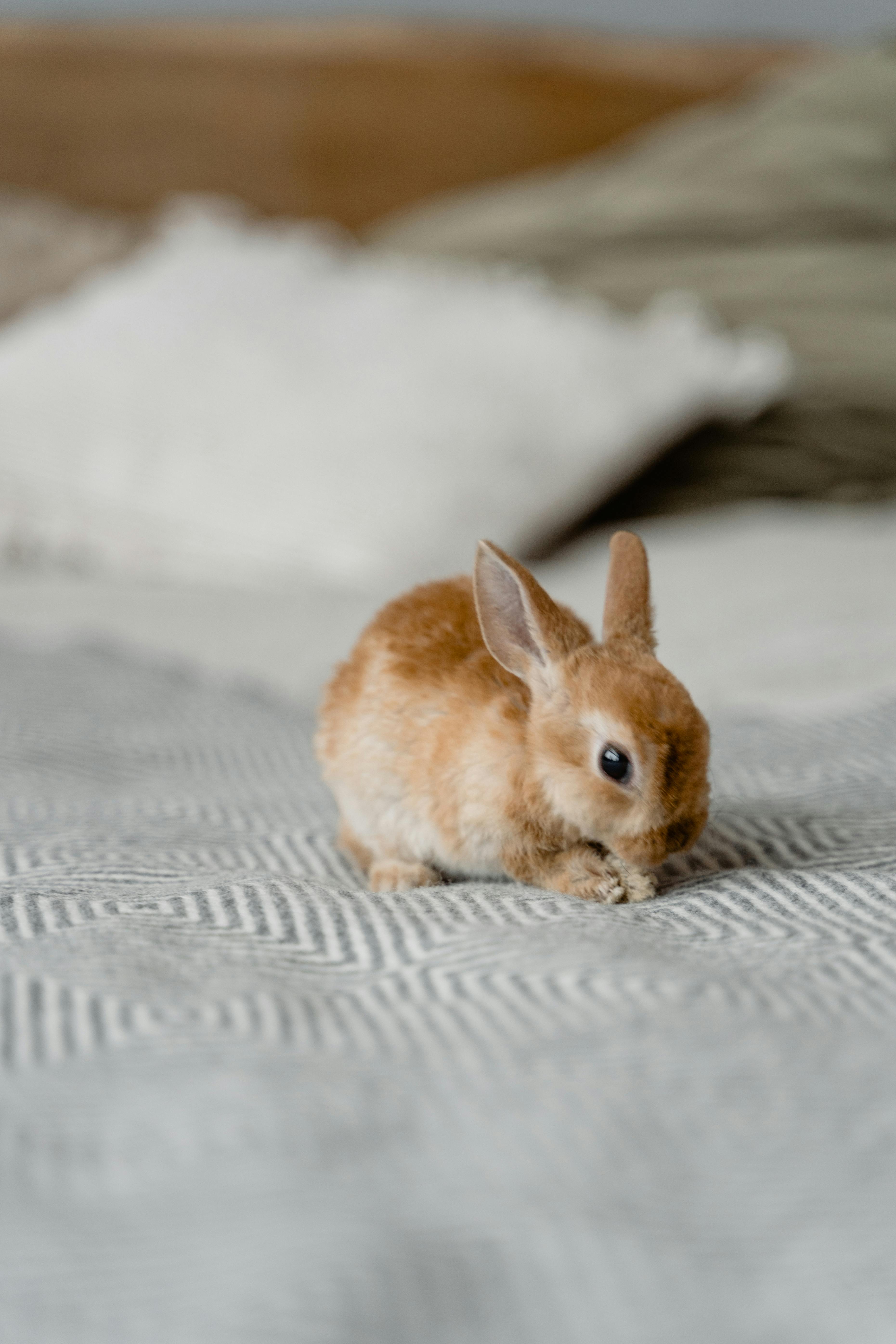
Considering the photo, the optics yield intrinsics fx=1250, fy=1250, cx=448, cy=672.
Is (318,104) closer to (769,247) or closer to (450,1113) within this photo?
(769,247)

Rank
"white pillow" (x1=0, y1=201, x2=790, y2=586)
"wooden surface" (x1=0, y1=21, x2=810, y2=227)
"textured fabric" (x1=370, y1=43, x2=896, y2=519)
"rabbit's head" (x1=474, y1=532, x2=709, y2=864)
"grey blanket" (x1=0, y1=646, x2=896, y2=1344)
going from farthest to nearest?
"wooden surface" (x1=0, y1=21, x2=810, y2=227) < "textured fabric" (x1=370, y1=43, x2=896, y2=519) < "white pillow" (x1=0, y1=201, x2=790, y2=586) < "rabbit's head" (x1=474, y1=532, x2=709, y2=864) < "grey blanket" (x1=0, y1=646, x2=896, y2=1344)

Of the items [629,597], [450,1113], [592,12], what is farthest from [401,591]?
[592,12]

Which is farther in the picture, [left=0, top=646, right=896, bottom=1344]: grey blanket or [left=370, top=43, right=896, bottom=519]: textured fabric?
[left=370, top=43, right=896, bottom=519]: textured fabric

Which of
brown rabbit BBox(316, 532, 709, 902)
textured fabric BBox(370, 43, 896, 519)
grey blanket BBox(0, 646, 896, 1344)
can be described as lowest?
grey blanket BBox(0, 646, 896, 1344)

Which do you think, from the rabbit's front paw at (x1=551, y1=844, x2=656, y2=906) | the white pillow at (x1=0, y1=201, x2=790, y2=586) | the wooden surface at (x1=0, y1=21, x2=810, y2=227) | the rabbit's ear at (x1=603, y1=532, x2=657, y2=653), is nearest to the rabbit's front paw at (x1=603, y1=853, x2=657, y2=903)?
the rabbit's front paw at (x1=551, y1=844, x2=656, y2=906)

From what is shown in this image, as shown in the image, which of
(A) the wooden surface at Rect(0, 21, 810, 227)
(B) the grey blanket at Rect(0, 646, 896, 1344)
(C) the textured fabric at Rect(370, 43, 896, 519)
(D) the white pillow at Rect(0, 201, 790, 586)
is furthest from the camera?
(A) the wooden surface at Rect(0, 21, 810, 227)

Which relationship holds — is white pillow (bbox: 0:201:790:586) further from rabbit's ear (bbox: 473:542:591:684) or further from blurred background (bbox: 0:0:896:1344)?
rabbit's ear (bbox: 473:542:591:684)

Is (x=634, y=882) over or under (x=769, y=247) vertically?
under
